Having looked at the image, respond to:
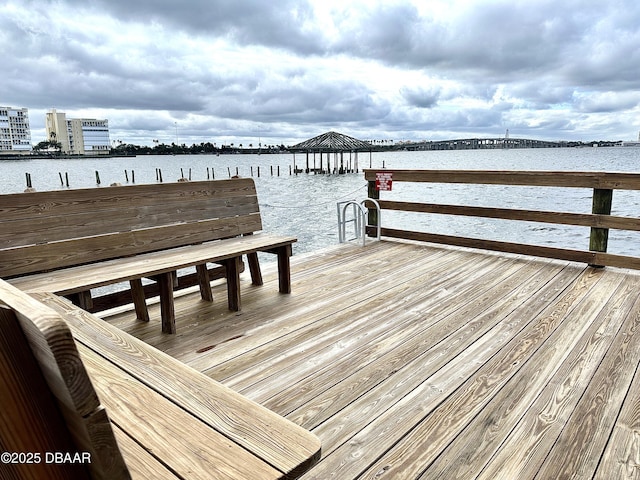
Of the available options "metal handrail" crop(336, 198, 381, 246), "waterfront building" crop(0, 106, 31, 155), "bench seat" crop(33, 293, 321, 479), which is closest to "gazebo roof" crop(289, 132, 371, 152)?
"metal handrail" crop(336, 198, 381, 246)

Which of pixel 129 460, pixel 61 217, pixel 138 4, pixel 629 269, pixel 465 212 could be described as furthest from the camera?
pixel 138 4

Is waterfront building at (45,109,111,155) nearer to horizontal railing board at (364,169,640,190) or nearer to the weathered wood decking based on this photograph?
horizontal railing board at (364,169,640,190)

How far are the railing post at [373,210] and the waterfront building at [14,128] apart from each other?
5690 cm

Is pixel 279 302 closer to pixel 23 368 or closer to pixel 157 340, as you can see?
pixel 157 340

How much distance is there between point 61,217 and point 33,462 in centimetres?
237

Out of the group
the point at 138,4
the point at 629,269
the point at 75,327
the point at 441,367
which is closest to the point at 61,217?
the point at 75,327

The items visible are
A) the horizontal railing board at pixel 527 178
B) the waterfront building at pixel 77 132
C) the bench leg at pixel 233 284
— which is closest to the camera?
the bench leg at pixel 233 284

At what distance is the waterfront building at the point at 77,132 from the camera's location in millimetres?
67500

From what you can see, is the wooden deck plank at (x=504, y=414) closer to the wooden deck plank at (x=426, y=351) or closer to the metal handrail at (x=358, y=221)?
the wooden deck plank at (x=426, y=351)

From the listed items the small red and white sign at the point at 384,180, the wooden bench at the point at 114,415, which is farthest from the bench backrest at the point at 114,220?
the small red and white sign at the point at 384,180

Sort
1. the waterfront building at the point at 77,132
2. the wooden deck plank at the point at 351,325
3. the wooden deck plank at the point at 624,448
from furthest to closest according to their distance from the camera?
1. the waterfront building at the point at 77,132
2. the wooden deck plank at the point at 351,325
3. the wooden deck plank at the point at 624,448

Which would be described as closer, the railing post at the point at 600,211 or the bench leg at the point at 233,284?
the bench leg at the point at 233,284

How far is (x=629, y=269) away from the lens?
4.07 m

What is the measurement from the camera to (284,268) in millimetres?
3471
